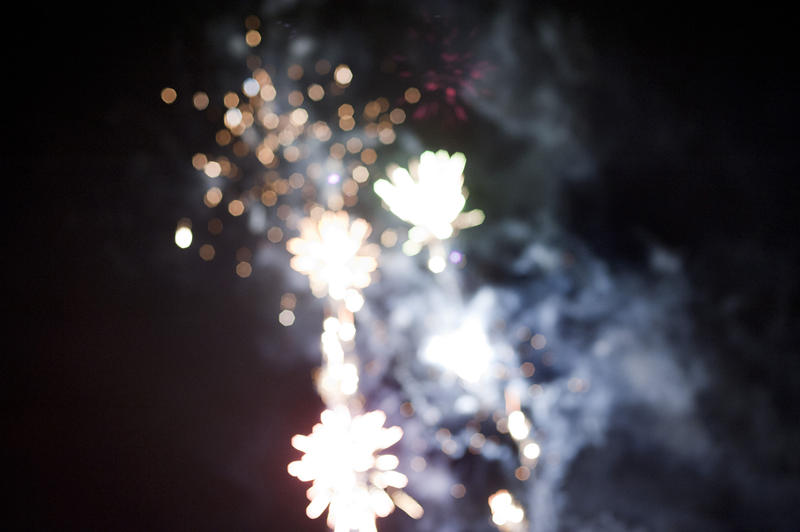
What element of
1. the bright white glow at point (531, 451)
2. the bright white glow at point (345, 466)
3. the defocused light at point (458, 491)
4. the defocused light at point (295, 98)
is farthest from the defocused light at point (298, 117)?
the defocused light at point (458, 491)

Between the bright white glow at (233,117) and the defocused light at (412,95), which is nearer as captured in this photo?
the defocused light at (412,95)

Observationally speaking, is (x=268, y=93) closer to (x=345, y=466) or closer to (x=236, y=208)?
(x=236, y=208)

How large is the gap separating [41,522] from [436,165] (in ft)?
11.3

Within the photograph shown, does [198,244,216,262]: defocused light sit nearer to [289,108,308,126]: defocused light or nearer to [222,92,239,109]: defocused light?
[222,92,239,109]: defocused light

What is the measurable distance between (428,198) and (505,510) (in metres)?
1.91

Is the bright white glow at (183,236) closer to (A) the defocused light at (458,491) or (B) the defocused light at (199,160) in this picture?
(B) the defocused light at (199,160)

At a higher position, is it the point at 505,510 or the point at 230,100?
the point at 230,100

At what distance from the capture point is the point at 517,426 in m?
2.81

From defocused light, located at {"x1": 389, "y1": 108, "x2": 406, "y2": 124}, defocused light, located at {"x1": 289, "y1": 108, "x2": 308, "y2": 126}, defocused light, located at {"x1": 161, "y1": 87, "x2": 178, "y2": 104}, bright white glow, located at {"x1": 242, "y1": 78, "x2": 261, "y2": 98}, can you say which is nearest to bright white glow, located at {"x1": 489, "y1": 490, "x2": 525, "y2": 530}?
defocused light, located at {"x1": 389, "y1": 108, "x2": 406, "y2": 124}

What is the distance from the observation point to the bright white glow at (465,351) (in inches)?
106

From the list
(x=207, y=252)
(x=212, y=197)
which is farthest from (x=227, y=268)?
(x=212, y=197)

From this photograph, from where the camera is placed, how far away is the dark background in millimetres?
2688

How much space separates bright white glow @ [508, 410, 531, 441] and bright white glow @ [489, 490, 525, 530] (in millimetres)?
407

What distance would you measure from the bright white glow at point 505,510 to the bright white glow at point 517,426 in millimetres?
407
